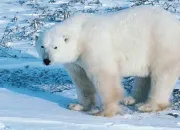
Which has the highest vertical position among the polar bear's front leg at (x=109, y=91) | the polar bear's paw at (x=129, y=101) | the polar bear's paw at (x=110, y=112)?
the polar bear's front leg at (x=109, y=91)

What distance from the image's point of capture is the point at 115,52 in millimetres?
5875

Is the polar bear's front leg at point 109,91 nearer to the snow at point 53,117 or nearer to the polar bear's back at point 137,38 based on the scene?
the snow at point 53,117

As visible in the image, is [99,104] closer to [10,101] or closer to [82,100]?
[82,100]

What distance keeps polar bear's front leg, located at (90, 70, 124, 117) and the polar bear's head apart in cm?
37

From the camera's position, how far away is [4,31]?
34.6 ft

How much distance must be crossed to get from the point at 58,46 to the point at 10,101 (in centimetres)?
97

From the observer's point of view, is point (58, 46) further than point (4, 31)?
No

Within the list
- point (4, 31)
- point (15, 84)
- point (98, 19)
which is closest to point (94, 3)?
point (4, 31)

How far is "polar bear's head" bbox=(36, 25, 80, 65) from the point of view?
220 inches

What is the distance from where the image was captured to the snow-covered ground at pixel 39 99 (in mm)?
5031

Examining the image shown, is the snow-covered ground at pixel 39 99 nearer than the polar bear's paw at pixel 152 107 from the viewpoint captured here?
Yes

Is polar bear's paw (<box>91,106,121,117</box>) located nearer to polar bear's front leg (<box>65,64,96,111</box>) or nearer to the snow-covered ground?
the snow-covered ground

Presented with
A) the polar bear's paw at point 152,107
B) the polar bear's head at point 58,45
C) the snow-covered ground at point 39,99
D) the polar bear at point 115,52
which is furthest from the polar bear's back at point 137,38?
the snow-covered ground at point 39,99

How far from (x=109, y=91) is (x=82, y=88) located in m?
0.56
